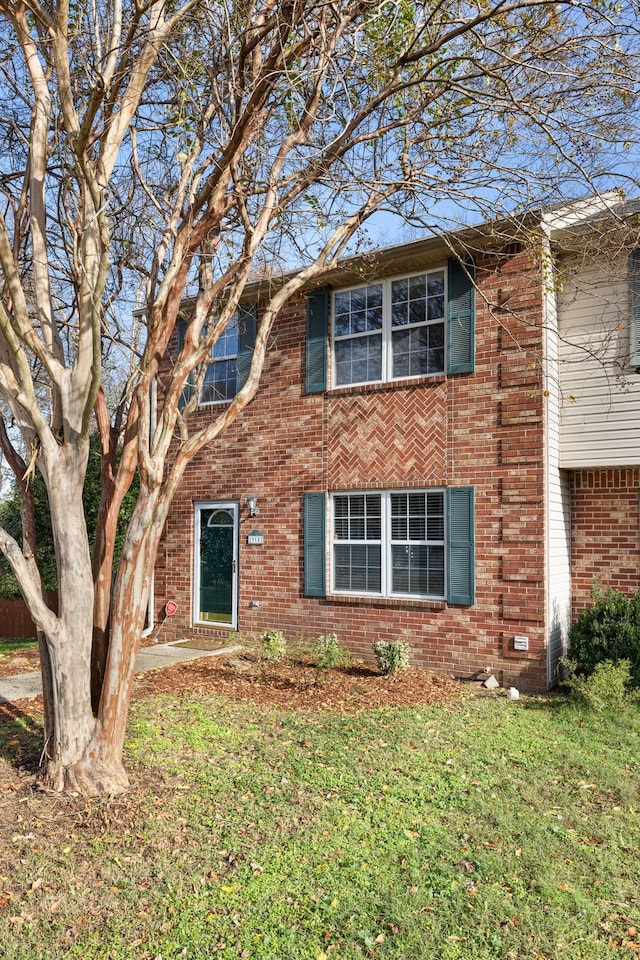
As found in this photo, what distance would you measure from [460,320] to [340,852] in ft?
22.0

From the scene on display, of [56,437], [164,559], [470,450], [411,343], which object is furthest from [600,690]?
[164,559]

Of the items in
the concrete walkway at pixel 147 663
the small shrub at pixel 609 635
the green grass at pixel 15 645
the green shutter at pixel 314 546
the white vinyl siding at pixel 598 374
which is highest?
the white vinyl siding at pixel 598 374

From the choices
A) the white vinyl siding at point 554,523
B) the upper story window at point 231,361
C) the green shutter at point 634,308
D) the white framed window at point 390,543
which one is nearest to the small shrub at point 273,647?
the white framed window at point 390,543

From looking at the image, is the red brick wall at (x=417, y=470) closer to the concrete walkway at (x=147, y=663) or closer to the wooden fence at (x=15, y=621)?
the concrete walkway at (x=147, y=663)

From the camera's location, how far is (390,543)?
9.23 metres

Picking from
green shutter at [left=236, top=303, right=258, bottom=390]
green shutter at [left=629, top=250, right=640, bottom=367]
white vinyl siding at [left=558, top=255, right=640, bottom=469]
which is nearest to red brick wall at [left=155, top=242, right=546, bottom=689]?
green shutter at [left=236, top=303, right=258, bottom=390]

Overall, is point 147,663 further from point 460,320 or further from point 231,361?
point 460,320

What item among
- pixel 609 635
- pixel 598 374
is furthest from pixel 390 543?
pixel 598 374

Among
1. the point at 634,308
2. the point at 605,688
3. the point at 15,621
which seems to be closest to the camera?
the point at 605,688

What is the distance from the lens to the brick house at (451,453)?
8.12 metres

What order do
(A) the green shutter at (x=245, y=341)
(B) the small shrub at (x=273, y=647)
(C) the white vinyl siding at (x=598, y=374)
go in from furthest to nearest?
(A) the green shutter at (x=245, y=341)
(B) the small shrub at (x=273, y=647)
(C) the white vinyl siding at (x=598, y=374)

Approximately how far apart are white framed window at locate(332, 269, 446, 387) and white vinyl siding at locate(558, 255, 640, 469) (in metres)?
1.65

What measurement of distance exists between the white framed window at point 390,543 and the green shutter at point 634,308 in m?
2.91

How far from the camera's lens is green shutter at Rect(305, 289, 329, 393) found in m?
9.97
